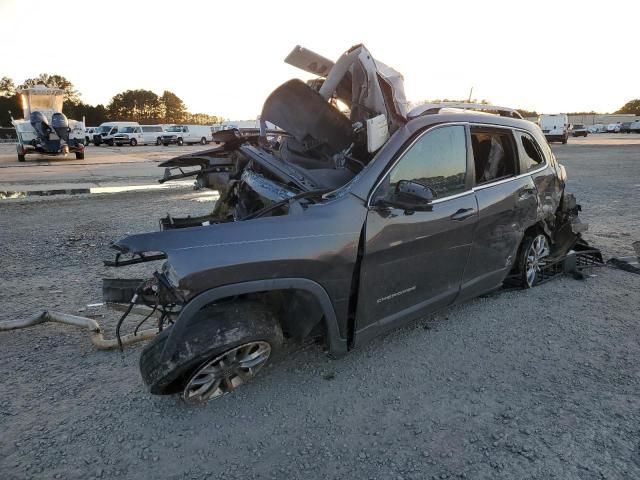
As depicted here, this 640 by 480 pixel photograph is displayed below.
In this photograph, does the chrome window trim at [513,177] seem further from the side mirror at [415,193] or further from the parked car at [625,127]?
the parked car at [625,127]

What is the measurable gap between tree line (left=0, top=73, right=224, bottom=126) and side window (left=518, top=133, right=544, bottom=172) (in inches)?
2877

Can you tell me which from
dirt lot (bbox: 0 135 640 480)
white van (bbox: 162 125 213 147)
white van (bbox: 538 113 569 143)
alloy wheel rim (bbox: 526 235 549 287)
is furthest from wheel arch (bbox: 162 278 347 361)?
white van (bbox: 162 125 213 147)

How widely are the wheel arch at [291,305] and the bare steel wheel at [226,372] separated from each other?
24cm

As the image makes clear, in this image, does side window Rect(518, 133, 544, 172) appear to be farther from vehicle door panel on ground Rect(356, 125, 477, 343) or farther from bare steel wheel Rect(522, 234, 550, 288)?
vehicle door panel on ground Rect(356, 125, 477, 343)

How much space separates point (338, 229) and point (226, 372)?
1103 millimetres

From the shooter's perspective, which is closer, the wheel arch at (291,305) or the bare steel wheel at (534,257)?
the wheel arch at (291,305)

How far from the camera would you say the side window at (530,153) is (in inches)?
165

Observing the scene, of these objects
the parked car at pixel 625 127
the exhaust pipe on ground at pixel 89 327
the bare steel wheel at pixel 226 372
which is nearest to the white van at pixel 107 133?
the exhaust pipe on ground at pixel 89 327

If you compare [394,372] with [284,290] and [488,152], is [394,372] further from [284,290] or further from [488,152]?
[488,152]

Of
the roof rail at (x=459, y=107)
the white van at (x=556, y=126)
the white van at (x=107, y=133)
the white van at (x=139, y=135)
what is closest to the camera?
the roof rail at (x=459, y=107)

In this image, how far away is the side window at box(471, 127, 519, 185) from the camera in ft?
12.1

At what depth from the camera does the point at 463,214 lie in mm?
3387

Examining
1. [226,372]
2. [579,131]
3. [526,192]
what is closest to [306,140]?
[526,192]

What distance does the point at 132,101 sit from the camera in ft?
260
